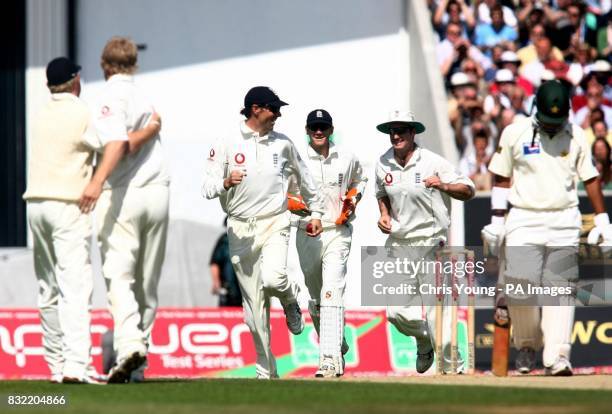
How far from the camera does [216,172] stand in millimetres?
13750

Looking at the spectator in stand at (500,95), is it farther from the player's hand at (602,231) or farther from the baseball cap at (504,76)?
the player's hand at (602,231)

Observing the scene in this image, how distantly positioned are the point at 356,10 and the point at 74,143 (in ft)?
47.8

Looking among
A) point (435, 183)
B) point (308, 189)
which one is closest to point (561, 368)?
point (435, 183)

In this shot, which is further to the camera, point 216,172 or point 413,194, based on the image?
point 413,194

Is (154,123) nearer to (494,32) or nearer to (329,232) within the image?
(329,232)

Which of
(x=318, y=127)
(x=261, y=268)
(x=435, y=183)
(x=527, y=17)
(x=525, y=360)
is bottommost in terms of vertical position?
(x=525, y=360)

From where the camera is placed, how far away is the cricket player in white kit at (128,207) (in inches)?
457

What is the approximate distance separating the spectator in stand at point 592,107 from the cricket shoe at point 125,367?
36.5ft

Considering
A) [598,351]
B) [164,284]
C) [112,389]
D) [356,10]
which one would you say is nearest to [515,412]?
[112,389]

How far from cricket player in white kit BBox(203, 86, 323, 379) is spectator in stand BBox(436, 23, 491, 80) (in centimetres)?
961

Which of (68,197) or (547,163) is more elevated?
(547,163)

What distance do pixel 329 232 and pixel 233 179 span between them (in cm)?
177

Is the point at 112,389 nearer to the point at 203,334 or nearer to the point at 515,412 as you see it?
the point at 515,412

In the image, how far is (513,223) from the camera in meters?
13.8
